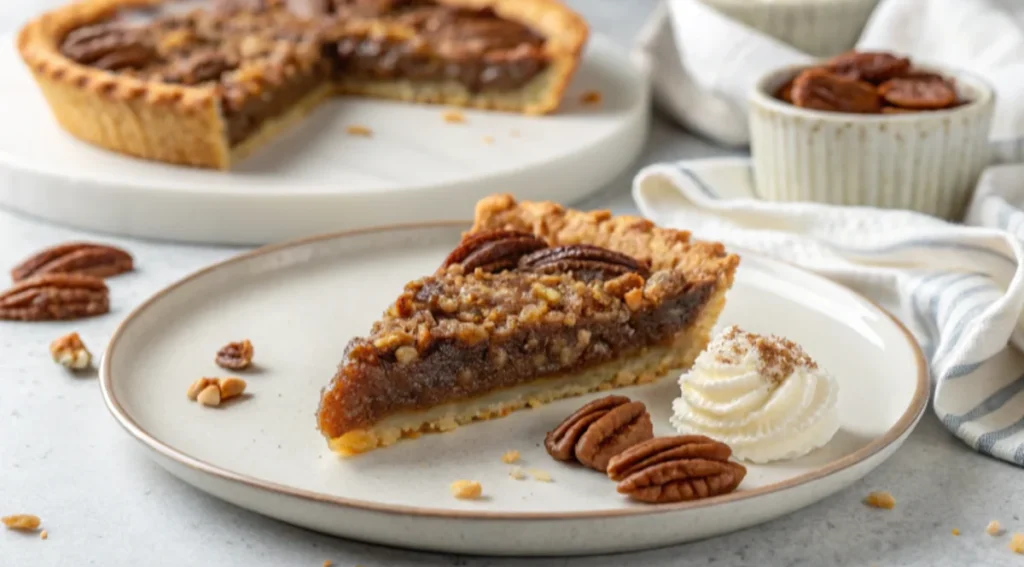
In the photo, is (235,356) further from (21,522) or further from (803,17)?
(803,17)

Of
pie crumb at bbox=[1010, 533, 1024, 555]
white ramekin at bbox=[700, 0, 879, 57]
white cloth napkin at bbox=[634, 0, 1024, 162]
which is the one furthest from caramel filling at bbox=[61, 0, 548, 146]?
pie crumb at bbox=[1010, 533, 1024, 555]

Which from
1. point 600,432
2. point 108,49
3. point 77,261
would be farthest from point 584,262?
point 108,49

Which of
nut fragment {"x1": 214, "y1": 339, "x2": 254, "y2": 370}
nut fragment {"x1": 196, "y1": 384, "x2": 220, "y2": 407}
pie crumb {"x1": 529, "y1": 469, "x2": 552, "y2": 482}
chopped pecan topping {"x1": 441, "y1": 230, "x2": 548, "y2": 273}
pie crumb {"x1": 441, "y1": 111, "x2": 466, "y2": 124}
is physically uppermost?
chopped pecan topping {"x1": 441, "y1": 230, "x2": 548, "y2": 273}

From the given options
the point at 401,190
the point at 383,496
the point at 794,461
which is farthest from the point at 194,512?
the point at 401,190

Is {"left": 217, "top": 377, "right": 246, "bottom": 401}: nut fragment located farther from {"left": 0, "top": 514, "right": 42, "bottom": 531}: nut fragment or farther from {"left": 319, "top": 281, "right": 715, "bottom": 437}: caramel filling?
{"left": 0, "top": 514, "right": 42, "bottom": 531}: nut fragment

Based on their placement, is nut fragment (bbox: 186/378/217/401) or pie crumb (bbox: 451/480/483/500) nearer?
pie crumb (bbox: 451/480/483/500)

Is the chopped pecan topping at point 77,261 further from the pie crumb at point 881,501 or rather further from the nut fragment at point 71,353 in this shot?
the pie crumb at point 881,501
